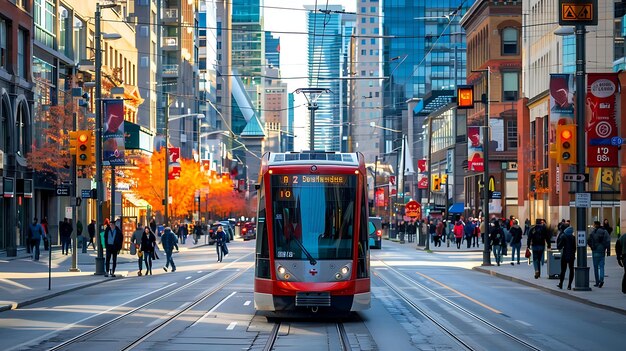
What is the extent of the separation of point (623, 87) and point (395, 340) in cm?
5020

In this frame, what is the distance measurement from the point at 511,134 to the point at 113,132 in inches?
2427

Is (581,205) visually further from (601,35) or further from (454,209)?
(454,209)

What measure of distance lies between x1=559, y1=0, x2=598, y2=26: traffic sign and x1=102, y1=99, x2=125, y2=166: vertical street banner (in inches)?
804

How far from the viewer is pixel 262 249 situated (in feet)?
72.1

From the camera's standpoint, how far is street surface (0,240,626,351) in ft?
60.6

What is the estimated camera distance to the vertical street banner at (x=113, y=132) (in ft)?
149

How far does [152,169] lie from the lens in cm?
9331

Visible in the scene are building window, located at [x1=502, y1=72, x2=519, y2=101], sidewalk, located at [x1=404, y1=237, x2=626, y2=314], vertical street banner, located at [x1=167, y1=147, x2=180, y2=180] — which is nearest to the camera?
sidewalk, located at [x1=404, y1=237, x2=626, y2=314]

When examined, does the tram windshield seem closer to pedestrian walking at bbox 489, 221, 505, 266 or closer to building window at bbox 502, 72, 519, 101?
pedestrian walking at bbox 489, 221, 505, 266

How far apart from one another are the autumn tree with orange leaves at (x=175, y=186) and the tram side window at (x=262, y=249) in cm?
5211

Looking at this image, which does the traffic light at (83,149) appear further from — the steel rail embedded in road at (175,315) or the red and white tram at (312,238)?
the red and white tram at (312,238)

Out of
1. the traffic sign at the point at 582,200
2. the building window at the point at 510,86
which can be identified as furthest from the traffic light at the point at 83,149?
the building window at the point at 510,86

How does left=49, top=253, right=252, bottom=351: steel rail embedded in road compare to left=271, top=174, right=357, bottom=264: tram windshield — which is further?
left=271, top=174, right=357, bottom=264: tram windshield

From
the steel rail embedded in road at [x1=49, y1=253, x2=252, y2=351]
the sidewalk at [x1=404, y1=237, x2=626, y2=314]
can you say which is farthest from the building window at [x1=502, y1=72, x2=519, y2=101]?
the steel rail embedded in road at [x1=49, y1=253, x2=252, y2=351]
